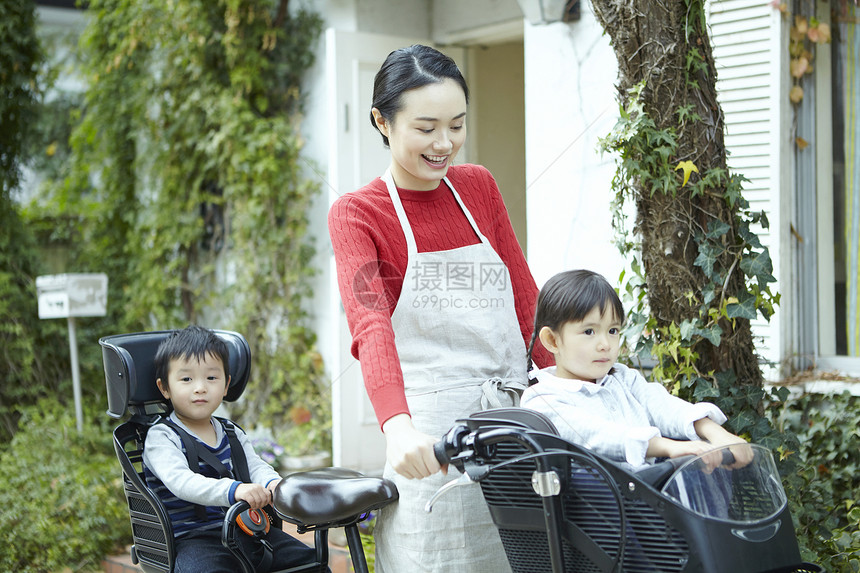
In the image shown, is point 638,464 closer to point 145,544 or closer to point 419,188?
point 419,188

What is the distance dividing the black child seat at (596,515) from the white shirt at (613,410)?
0.13 metres

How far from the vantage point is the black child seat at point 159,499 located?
1.79 m

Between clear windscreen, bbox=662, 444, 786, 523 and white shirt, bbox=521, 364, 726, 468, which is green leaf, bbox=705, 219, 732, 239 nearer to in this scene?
white shirt, bbox=521, 364, 726, 468

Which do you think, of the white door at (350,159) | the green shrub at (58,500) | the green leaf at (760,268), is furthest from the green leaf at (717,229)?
the green shrub at (58,500)

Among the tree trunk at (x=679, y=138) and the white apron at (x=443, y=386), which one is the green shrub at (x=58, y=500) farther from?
the tree trunk at (x=679, y=138)

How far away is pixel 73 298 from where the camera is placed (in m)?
5.37

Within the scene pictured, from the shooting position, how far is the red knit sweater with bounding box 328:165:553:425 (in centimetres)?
158

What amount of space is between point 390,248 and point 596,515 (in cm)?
69

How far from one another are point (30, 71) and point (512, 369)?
5.56 metres

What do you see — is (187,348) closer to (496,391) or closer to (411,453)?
(496,391)

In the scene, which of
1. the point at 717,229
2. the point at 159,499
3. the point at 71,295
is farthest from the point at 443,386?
the point at 71,295

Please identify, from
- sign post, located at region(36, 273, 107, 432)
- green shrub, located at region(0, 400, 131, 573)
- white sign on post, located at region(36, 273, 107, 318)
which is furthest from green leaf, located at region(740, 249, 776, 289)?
white sign on post, located at region(36, 273, 107, 318)

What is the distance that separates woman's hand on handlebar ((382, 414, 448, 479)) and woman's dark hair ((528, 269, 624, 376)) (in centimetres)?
40

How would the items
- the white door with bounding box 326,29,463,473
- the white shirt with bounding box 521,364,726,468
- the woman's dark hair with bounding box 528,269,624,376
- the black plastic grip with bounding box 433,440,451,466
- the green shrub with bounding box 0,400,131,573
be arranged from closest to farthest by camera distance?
the black plastic grip with bounding box 433,440,451,466 < the white shirt with bounding box 521,364,726,468 < the woman's dark hair with bounding box 528,269,624,376 < the green shrub with bounding box 0,400,131,573 < the white door with bounding box 326,29,463,473
